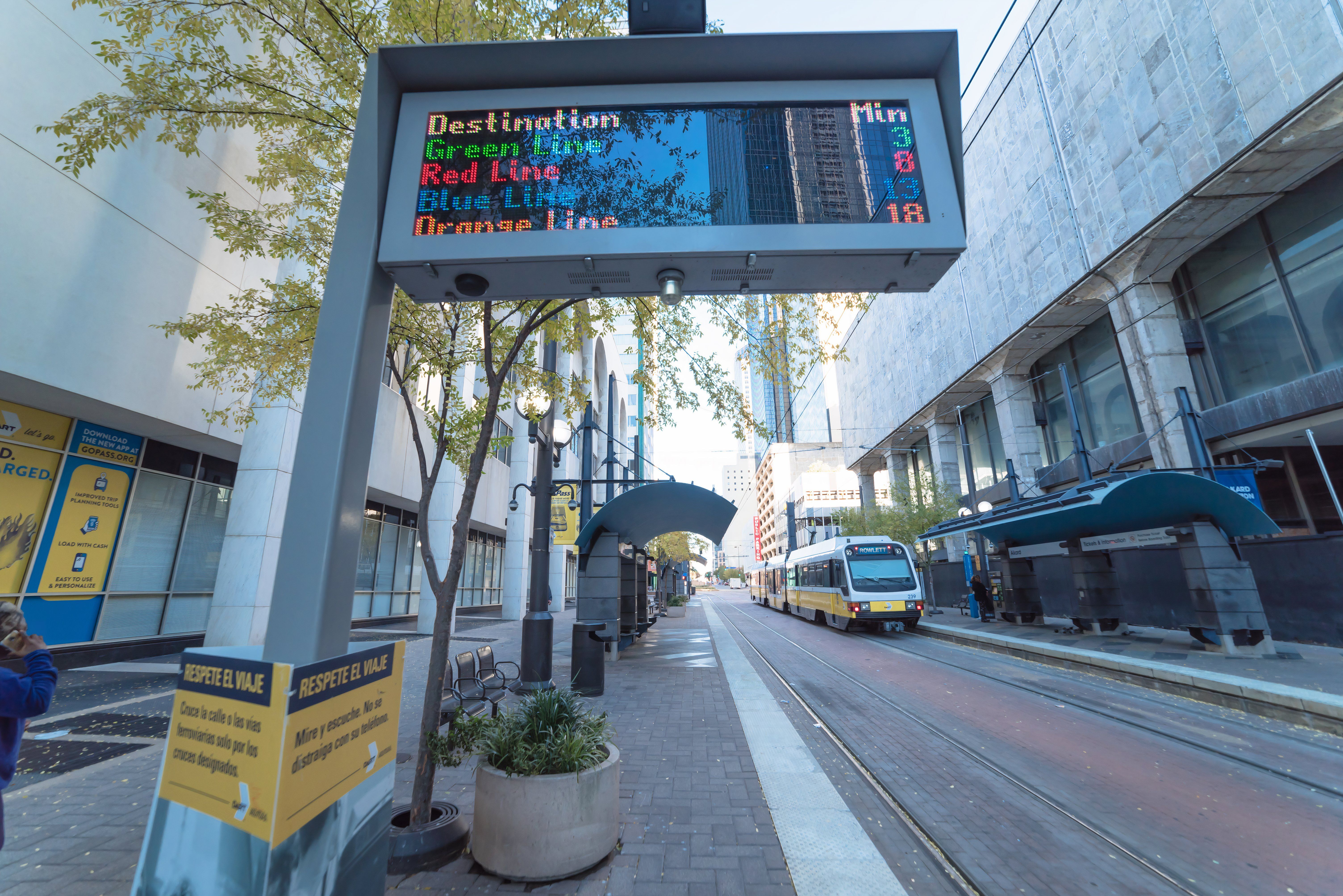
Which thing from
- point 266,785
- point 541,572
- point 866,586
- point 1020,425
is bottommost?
point 266,785

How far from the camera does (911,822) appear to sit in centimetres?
452

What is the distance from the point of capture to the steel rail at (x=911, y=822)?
3.66 meters

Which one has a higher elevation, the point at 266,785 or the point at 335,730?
the point at 335,730

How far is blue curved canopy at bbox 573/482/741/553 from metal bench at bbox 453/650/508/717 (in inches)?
202

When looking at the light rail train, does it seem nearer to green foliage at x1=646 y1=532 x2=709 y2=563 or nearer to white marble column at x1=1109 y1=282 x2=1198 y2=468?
green foliage at x1=646 y1=532 x2=709 y2=563

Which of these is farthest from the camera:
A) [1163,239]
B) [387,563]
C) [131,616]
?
[387,563]

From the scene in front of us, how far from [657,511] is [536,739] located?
9.64 m

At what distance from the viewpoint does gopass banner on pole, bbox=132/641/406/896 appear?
2383 millimetres

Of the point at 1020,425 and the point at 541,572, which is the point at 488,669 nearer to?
the point at 541,572

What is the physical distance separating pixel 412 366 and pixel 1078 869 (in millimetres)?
8653

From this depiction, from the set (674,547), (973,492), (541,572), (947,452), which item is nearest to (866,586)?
(541,572)

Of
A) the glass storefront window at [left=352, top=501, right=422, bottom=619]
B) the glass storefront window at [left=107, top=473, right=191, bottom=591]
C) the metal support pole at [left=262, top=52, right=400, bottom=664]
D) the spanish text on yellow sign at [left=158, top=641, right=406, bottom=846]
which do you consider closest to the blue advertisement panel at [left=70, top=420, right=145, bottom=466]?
the glass storefront window at [left=107, top=473, right=191, bottom=591]

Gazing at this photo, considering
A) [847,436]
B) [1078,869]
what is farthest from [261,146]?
[847,436]

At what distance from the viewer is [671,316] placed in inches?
326
